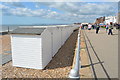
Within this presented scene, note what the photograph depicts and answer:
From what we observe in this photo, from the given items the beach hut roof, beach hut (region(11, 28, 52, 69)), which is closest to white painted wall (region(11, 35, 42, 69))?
beach hut (region(11, 28, 52, 69))

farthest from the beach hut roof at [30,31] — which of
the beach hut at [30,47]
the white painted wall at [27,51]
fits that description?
the white painted wall at [27,51]

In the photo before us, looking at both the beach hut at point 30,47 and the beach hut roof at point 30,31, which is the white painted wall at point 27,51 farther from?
the beach hut roof at point 30,31

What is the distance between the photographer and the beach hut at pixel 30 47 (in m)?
6.50

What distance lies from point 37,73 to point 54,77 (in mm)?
1010

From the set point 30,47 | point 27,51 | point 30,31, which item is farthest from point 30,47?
point 30,31

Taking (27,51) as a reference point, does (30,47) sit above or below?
above

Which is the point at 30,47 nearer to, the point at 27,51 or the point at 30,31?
the point at 27,51

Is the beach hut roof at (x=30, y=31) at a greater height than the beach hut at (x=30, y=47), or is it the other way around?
the beach hut roof at (x=30, y=31)

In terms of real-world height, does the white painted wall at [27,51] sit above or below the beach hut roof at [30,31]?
below

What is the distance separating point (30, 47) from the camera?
21.9ft

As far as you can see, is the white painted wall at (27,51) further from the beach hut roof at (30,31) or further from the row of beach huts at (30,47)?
the beach hut roof at (30,31)

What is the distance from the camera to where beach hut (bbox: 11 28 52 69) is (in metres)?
6.50

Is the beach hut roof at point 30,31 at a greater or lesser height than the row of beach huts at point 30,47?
greater

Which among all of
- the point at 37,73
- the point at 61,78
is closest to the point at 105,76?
the point at 61,78
